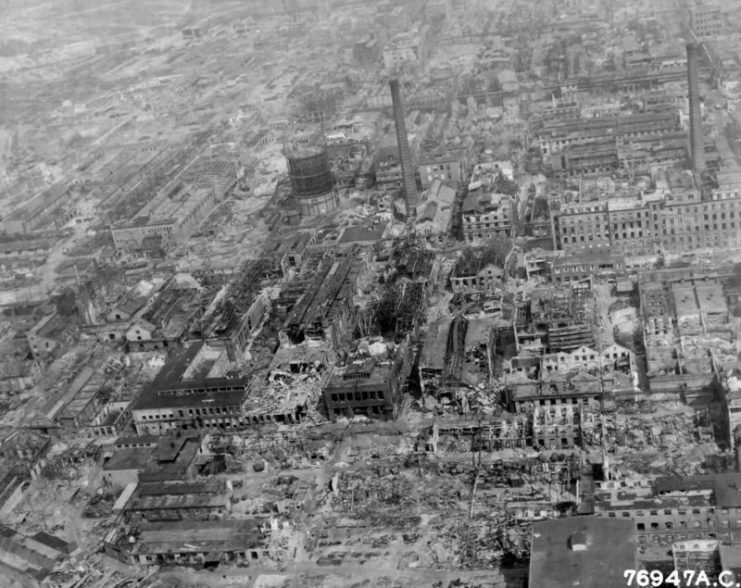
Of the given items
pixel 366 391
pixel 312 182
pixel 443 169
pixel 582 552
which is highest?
pixel 582 552

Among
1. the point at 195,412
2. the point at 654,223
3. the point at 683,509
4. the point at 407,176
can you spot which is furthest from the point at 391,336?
the point at 407,176

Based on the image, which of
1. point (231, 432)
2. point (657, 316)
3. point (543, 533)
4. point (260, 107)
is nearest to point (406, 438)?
point (231, 432)

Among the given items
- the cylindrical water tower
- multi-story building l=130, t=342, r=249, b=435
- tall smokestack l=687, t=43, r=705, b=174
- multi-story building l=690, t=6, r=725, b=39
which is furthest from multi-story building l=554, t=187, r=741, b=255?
multi-story building l=690, t=6, r=725, b=39

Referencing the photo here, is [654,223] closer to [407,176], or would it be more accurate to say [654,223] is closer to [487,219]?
[487,219]

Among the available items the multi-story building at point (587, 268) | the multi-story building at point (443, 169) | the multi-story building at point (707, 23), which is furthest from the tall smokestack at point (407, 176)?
the multi-story building at point (707, 23)

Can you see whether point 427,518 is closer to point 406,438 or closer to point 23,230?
point 406,438

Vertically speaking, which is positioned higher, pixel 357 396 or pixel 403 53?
pixel 357 396
